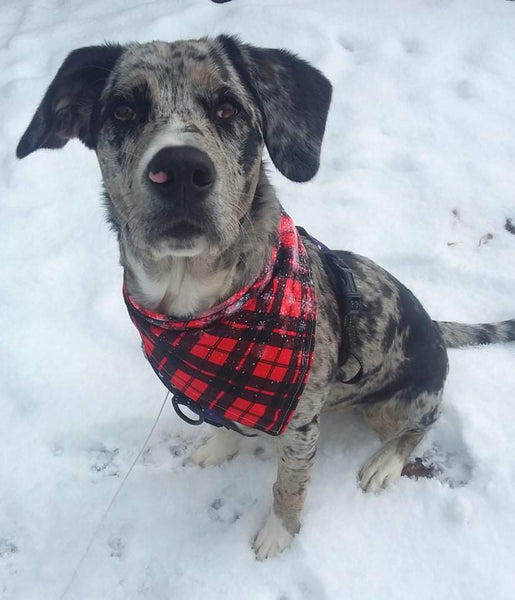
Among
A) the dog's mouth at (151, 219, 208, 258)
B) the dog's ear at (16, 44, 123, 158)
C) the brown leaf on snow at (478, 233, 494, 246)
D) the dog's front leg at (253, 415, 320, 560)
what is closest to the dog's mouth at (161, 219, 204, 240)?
the dog's mouth at (151, 219, 208, 258)

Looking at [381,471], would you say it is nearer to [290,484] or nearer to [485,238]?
[290,484]

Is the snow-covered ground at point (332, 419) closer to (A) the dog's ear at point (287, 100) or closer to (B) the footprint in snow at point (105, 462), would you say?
(B) the footprint in snow at point (105, 462)

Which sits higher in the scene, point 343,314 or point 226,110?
point 226,110

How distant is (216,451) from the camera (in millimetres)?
3143

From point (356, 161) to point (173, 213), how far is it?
3256 mm

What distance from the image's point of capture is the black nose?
1720 millimetres

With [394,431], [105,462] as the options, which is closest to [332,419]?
[394,431]

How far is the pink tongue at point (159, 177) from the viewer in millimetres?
1744

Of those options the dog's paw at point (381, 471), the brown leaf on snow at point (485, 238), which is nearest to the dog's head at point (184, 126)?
the dog's paw at point (381, 471)

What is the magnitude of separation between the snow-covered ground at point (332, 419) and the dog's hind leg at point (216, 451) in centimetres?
6

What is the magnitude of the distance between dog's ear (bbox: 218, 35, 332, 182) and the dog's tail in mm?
1652

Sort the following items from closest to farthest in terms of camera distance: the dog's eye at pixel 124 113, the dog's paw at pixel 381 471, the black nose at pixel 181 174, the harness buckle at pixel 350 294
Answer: the black nose at pixel 181 174 < the dog's eye at pixel 124 113 < the harness buckle at pixel 350 294 < the dog's paw at pixel 381 471

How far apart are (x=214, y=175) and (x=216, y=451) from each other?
6.12 ft

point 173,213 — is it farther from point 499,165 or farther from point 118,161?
point 499,165
